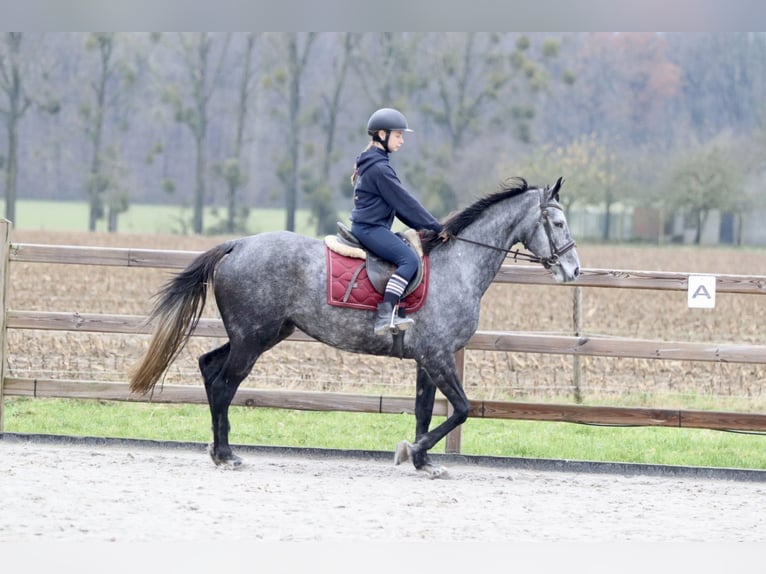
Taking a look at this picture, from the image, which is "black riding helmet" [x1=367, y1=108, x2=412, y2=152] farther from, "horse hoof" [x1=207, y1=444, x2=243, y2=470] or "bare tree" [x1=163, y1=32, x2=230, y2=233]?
"bare tree" [x1=163, y1=32, x2=230, y2=233]

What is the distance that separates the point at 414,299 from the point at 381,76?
59659mm

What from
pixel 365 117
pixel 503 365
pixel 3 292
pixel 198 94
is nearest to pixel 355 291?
pixel 3 292

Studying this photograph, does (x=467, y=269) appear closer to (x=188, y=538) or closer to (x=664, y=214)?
(x=188, y=538)

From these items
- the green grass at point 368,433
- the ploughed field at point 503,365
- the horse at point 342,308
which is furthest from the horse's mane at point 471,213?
the ploughed field at point 503,365

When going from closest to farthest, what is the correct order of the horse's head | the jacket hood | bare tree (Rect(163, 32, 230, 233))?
the jacket hood, the horse's head, bare tree (Rect(163, 32, 230, 233))

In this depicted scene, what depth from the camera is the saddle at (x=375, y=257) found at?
757 cm

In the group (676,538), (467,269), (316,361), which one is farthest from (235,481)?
(316,361)

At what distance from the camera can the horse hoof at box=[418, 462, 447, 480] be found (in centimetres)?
767

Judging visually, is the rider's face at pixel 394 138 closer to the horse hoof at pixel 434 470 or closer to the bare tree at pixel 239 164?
the horse hoof at pixel 434 470

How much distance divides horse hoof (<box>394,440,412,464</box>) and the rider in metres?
0.89

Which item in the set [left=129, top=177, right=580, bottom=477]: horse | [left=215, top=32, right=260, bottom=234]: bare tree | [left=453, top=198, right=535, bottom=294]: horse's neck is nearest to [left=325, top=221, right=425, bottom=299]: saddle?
[left=129, top=177, right=580, bottom=477]: horse

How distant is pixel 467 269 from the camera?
7832mm

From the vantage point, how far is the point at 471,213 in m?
7.95

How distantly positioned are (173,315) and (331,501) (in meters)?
1.97
